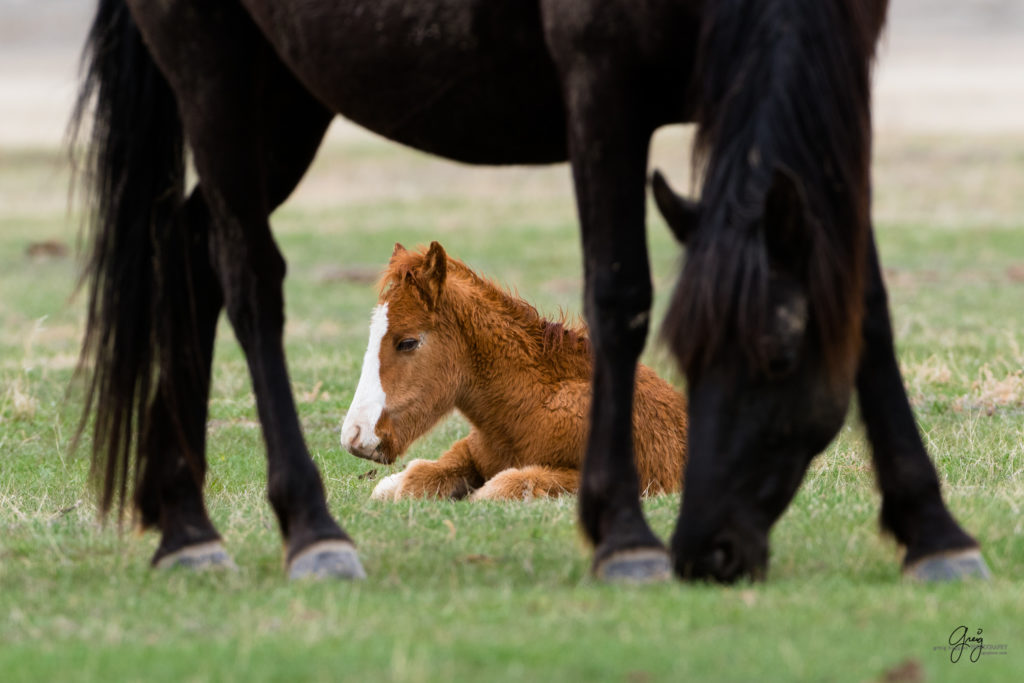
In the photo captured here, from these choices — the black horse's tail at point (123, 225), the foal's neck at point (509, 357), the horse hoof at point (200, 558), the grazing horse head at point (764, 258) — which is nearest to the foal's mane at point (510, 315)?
the foal's neck at point (509, 357)

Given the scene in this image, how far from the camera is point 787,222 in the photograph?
358cm

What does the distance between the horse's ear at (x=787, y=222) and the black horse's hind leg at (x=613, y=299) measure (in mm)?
469

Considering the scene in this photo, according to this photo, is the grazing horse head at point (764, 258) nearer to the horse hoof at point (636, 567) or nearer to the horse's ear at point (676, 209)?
the horse's ear at point (676, 209)

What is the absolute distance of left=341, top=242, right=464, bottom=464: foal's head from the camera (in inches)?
249

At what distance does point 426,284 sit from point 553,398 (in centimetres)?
81

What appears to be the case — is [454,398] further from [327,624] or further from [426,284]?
[327,624]

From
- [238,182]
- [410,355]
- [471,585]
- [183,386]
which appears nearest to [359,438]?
[410,355]

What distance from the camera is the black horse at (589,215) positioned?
3652mm

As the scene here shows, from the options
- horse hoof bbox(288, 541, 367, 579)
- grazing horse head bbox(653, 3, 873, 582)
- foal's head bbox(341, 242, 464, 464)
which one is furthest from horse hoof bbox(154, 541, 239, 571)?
grazing horse head bbox(653, 3, 873, 582)

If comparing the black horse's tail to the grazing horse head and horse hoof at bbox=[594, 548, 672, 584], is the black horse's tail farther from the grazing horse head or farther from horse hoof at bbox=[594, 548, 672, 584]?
the grazing horse head

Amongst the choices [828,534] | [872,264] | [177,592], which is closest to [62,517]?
[177,592]

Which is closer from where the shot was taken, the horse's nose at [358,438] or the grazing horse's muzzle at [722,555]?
the grazing horse's muzzle at [722,555]

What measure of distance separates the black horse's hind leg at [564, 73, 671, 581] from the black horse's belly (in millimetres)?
305

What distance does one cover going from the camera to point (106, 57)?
518 centimetres
